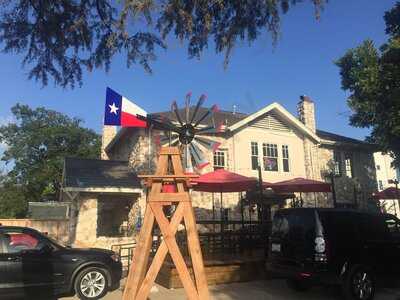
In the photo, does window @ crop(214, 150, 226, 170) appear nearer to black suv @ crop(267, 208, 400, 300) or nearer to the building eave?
the building eave

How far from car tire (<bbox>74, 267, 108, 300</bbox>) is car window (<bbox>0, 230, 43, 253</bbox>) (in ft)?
3.69

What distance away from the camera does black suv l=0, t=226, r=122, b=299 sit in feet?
27.5

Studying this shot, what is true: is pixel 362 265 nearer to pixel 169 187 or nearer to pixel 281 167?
pixel 169 187

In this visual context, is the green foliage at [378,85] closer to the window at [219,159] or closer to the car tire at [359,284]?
the window at [219,159]

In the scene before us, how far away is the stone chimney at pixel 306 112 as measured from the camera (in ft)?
84.0

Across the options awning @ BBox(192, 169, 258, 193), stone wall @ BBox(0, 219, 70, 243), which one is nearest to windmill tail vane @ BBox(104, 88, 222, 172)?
awning @ BBox(192, 169, 258, 193)

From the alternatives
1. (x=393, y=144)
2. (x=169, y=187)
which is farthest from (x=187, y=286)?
(x=393, y=144)

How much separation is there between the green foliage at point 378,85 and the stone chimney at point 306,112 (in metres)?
2.66

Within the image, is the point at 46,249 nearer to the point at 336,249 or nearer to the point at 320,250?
the point at 320,250

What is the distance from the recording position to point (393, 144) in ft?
70.3

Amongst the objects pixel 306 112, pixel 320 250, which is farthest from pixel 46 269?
pixel 306 112

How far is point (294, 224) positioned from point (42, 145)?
41377 mm

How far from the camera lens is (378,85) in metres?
21.0

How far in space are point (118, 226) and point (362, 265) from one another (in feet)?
52.4
